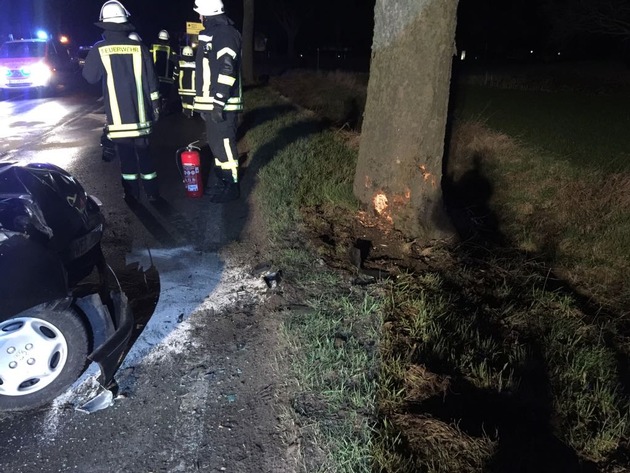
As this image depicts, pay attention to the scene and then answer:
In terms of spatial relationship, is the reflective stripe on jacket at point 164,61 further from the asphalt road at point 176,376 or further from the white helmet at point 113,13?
the asphalt road at point 176,376

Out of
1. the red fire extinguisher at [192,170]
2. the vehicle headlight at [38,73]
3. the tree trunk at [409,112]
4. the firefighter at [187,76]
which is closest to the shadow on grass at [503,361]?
the tree trunk at [409,112]

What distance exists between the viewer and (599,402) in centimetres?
259

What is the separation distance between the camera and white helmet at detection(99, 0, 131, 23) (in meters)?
4.88

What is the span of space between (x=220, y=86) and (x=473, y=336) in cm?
376

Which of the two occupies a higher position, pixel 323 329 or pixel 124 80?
pixel 124 80

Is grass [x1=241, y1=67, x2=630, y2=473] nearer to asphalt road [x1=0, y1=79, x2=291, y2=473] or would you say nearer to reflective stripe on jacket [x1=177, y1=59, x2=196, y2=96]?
asphalt road [x1=0, y1=79, x2=291, y2=473]

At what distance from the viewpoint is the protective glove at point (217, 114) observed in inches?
213

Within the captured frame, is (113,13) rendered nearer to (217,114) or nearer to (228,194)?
(217,114)

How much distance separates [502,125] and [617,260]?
25.6ft

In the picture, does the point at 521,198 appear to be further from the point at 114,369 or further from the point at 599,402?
the point at 114,369

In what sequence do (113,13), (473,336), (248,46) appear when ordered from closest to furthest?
1. (473,336)
2. (113,13)
3. (248,46)

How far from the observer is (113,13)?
4871mm

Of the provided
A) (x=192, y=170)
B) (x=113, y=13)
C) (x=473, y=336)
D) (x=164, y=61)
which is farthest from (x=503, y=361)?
(x=164, y=61)

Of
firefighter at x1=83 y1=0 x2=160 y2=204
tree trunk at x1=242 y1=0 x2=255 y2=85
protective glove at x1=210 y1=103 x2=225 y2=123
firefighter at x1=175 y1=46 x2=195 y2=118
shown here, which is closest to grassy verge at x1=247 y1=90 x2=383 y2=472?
protective glove at x1=210 y1=103 x2=225 y2=123
